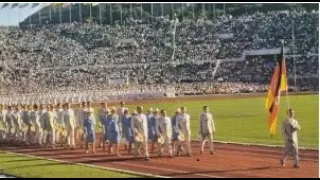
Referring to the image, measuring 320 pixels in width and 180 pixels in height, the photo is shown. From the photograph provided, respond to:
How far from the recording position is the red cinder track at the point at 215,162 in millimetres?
13125

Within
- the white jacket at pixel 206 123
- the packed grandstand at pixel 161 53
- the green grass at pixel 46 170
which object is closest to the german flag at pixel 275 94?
the white jacket at pixel 206 123

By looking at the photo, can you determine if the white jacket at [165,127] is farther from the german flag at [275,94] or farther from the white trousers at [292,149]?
the white trousers at [292,149]

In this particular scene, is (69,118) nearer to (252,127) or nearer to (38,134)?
(38,134)

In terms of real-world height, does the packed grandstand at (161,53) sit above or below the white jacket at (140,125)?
above

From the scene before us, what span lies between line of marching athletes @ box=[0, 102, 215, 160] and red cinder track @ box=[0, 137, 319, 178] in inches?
15.6

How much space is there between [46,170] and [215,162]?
12.3 ft

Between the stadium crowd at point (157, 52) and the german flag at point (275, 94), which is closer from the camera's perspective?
the german flag at point (275, 94)

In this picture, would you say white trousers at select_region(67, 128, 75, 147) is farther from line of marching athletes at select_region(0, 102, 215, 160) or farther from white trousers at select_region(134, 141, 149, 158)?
white trousers at select_region(134, 141, 149, 158)

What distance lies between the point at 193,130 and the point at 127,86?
32.6 m

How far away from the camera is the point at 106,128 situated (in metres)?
17.0

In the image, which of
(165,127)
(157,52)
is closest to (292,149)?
(165,127)

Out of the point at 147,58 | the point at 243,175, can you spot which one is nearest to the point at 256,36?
the point at 147,58

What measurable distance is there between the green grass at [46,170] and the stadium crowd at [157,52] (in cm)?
3624

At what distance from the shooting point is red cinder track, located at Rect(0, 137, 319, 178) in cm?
1312
